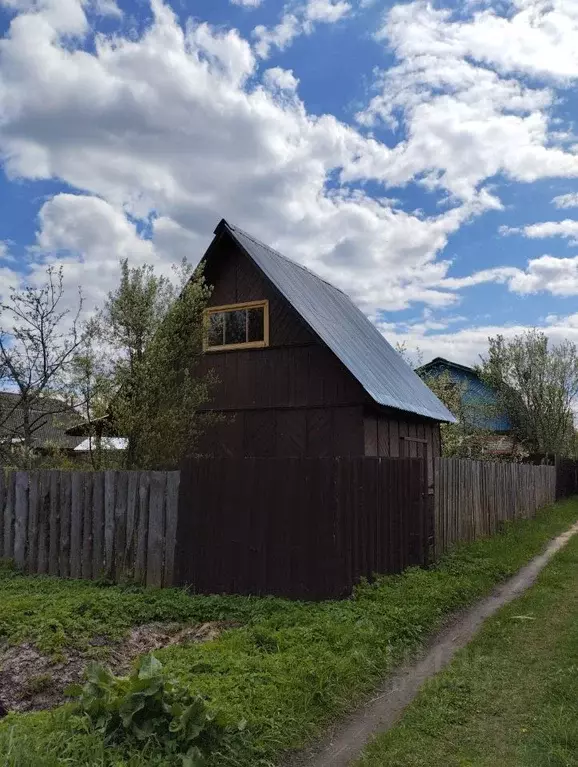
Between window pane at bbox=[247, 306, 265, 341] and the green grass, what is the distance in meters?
6.03

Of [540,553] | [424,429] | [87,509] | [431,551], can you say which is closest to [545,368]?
[424,429]

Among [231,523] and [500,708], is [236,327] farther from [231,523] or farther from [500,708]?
[500,708]

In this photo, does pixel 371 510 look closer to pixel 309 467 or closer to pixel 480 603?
pixel 309 467

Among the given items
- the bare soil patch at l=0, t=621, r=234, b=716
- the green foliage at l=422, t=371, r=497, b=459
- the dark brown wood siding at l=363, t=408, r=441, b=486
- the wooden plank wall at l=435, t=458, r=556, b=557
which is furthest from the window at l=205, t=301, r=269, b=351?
the green foliage at l=422, t=371, r=497, b=459

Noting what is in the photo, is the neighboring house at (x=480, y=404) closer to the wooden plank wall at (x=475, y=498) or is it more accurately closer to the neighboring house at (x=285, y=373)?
the wooden plank wall at (x=475, y=498)

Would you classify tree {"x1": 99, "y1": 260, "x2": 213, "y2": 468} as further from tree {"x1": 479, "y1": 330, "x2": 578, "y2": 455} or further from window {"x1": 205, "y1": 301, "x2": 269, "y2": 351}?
tree {"x1": 479, "y1": 330, "x2": 578, "y2": 455}

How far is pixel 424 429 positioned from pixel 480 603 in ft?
27.3

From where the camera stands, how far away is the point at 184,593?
8.34 m

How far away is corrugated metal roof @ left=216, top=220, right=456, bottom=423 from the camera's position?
12578 millimetres

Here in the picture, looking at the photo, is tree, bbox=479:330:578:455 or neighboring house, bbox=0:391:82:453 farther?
tree, bbox=479:330:578:455

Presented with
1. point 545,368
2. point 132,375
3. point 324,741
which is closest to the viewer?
point 324,741

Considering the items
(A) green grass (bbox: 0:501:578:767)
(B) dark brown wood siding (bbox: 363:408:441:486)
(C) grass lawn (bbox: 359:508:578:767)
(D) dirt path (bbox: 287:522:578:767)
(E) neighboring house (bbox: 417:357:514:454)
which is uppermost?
(E) neighboring house (bbox: 417:357:514:454)

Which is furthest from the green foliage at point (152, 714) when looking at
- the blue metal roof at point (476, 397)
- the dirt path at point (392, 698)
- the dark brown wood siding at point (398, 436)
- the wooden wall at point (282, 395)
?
the blue metal roof at point (476, 397)

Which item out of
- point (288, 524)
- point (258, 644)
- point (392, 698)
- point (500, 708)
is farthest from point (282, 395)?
point (500, 708)
